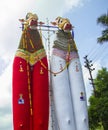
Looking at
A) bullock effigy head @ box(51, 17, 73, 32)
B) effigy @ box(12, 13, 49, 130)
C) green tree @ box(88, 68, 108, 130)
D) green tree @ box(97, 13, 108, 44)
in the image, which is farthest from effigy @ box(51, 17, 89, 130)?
green tree @ box(88, 68, 108, 130)

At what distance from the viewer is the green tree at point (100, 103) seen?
105 ft

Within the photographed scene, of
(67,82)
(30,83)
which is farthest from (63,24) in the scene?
(30,83)

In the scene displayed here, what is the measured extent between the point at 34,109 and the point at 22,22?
15.6ft

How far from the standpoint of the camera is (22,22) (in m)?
21.2

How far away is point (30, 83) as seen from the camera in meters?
20.3

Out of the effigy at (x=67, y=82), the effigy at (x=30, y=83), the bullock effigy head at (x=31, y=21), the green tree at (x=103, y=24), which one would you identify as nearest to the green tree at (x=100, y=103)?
the green tree at (x=103, y=24)

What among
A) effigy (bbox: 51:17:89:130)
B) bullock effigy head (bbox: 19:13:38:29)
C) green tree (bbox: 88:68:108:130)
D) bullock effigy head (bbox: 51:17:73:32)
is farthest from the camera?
green tree (bbox: 88:68:108:130)

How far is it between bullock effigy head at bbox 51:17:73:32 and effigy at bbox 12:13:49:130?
1.50 metres

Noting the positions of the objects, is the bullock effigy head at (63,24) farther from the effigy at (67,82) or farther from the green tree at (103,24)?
the green tree at (103,24)

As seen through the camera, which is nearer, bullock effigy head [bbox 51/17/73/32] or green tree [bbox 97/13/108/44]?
bullock effigy head [bbox 51/17/73/32]

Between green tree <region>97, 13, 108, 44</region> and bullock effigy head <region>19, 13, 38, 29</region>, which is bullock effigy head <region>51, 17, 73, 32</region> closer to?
bullock effigy head <region>19, 13, 38, 29</region>

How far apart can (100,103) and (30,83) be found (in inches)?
521

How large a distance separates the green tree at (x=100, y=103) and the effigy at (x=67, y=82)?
36.8 feet

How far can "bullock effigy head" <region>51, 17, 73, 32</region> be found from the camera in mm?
21859
